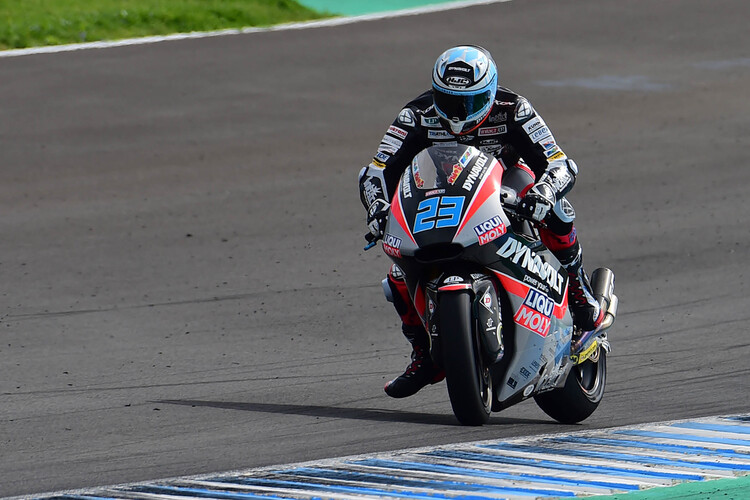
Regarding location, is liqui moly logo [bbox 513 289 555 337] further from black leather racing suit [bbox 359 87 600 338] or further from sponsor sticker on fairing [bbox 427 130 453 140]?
sponsor sticker on fairing [bbox 427 130 453 140]

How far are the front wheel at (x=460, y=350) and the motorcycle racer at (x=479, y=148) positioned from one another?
0.63 metres

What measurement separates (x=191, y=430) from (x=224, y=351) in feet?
7.28

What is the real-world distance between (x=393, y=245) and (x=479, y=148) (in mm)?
816

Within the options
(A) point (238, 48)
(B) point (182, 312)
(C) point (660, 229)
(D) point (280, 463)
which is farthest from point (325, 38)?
(D) point (280, 463)

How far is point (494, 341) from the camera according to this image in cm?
572

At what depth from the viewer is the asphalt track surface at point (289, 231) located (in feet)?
21.7

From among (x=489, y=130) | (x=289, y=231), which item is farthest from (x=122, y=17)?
(x=489, y=130)

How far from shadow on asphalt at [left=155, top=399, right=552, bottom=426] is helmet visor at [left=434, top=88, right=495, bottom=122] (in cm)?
148

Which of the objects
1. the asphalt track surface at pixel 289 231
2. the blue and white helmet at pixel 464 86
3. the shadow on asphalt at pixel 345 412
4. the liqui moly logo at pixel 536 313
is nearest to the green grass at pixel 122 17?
the asphalt track surface at pixel 289 231

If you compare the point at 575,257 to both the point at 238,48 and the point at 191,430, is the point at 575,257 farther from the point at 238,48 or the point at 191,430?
the point at 238,48

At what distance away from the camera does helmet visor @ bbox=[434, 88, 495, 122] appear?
6059 millimetres

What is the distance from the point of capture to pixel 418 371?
21.6ft

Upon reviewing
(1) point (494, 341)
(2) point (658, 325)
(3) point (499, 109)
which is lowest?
(2) point (658, 325)

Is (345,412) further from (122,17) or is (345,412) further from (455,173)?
(122,17)
